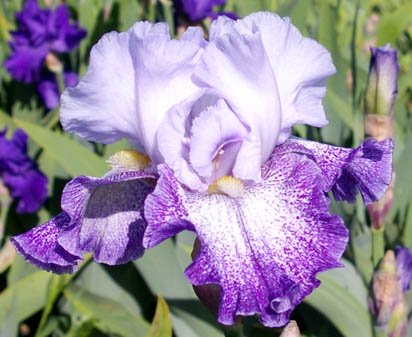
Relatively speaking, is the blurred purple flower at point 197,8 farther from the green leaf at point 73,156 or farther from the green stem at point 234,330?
the green stem at point 234,330

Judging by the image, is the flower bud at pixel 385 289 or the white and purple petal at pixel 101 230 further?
the flower bud at pixel 385 289

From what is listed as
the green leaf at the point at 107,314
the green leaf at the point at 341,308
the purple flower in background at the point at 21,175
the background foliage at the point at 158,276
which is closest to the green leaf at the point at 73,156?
the background foliage at the point at 158,276

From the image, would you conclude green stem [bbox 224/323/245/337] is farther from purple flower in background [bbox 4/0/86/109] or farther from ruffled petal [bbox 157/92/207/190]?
purple flower in background [bbox 4/0/86/109]

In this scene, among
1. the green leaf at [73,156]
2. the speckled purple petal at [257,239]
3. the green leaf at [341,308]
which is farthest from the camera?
the green leaf at [73,156]

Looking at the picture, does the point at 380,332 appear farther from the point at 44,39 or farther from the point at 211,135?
the point at 44,39

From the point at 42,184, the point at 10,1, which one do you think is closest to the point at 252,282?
the point at 42,184

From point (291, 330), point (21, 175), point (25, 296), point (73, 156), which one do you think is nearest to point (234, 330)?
point (291, 330)

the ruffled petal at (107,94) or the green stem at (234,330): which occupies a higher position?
the ruffled petal at (107,94)

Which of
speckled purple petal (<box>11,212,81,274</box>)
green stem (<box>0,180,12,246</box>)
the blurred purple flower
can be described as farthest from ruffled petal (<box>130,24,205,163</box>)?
the blurred purple flower
